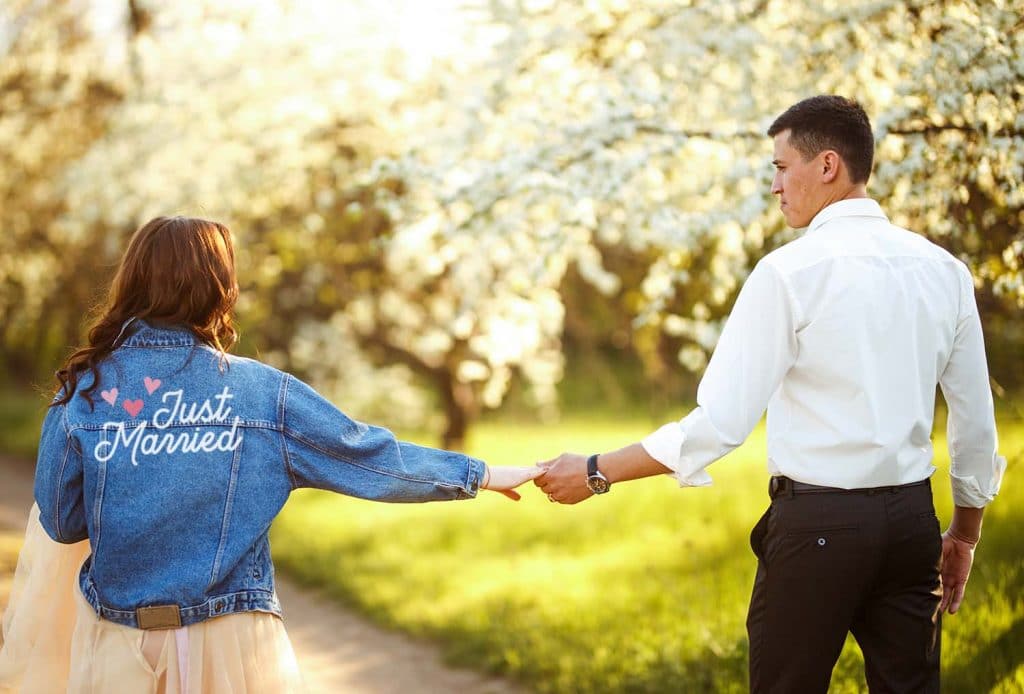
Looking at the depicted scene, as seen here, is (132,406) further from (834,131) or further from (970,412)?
(970,412)

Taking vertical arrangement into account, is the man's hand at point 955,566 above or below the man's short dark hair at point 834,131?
below

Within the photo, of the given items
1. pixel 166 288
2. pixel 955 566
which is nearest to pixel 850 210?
pixel 955 566

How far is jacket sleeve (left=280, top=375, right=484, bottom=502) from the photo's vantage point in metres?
2.56

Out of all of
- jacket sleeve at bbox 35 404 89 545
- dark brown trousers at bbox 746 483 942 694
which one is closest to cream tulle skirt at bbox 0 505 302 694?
jacket sleeve at bbox 35 404 89 545

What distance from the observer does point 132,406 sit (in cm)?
242

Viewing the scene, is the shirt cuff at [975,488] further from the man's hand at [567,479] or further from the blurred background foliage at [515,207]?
the blurred background foliage at [515,207]

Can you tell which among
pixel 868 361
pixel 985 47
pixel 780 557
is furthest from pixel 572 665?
pixel 985 47

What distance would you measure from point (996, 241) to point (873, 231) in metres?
2.01

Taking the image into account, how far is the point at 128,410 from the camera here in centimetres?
241

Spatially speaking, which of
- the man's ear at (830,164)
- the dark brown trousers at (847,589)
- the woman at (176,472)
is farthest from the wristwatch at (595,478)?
the man's ear at (830,164)

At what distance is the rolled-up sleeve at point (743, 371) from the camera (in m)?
2.43

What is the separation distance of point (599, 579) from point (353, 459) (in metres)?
3.85

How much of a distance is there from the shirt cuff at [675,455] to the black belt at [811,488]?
169 millimetres

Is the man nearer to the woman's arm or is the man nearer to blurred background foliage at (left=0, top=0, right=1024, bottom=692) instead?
the woman's arm
